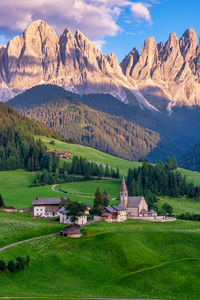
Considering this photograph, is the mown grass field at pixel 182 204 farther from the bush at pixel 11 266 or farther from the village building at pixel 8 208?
the bush at pixel 11 266

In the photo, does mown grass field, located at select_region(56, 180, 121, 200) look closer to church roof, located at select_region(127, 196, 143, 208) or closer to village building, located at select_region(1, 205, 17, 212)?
church roof, located at select_region(127, 196, 143, 208)

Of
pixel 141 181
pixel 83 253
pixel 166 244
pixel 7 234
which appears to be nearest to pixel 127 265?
pixel 83 253

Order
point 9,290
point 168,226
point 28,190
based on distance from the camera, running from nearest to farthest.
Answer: point 9,290, point 168,226, point 28,190

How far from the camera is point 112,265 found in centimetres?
7944

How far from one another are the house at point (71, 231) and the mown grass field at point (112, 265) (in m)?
2.39

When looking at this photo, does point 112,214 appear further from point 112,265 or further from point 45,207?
point 112,265

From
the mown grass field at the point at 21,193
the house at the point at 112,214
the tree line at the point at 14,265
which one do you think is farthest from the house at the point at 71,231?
the mown grass field at the point at 21,193

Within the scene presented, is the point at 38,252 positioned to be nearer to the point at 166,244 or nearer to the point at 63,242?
the point at 63,242

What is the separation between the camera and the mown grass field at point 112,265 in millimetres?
66875

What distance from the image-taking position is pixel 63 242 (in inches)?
3546

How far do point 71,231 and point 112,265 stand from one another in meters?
18.5

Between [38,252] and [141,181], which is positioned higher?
[141,181]

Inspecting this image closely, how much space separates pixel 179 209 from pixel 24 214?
59422 mm

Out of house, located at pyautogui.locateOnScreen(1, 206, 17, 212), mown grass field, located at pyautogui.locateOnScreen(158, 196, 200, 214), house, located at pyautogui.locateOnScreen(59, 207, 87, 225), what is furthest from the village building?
mown grass field, located at pyautogui.locateOnScreen(158, 196, 200, 214)
